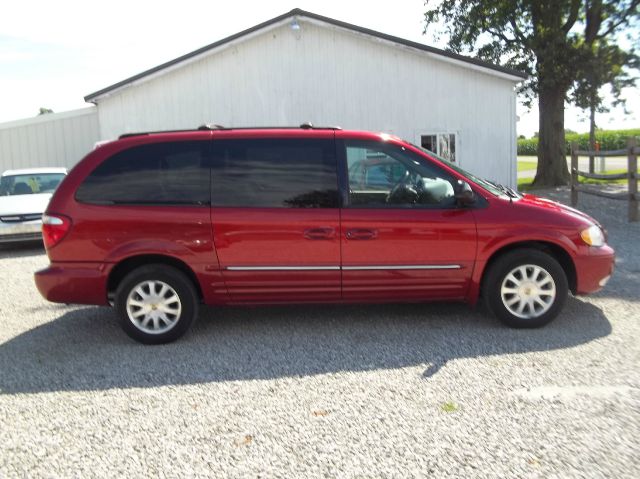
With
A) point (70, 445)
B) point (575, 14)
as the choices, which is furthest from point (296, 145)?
point (575, 14)

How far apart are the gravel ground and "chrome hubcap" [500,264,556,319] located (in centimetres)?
22

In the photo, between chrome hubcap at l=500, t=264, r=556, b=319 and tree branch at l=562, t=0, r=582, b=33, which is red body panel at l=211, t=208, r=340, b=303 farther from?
tree branch at l=562, t=0, r=582, b=33

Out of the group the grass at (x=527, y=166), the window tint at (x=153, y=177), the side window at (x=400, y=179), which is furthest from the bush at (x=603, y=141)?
the window tint at (x=153, y=177)

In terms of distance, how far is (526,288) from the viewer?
5.00 meters

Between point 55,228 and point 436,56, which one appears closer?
point 55,228

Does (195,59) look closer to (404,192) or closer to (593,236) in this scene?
(404,192)

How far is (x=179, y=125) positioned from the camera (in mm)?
15547

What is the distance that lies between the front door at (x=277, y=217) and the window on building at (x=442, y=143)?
422 inches

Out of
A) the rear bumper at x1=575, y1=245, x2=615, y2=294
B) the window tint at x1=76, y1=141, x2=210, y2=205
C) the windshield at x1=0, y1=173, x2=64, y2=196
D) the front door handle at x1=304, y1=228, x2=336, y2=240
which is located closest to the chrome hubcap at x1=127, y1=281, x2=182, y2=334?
the window tint at x1=76, y1=141, x2=210, y2=205

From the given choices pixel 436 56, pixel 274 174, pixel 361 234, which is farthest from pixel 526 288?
pixel 436 56

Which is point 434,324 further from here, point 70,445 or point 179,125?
point 179,125

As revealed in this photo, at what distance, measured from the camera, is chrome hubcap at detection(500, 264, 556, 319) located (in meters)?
4.98

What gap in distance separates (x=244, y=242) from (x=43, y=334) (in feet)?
7.15

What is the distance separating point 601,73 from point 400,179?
50.8 feet
